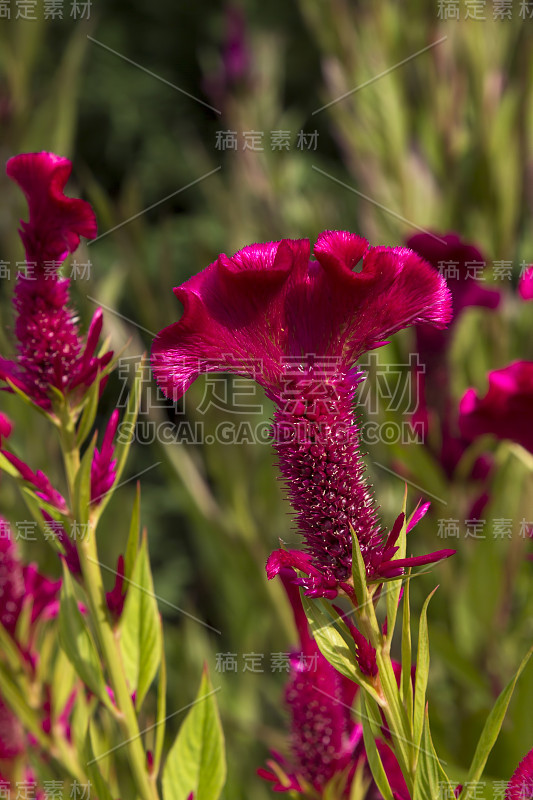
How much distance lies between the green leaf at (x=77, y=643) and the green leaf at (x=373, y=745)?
14 cm

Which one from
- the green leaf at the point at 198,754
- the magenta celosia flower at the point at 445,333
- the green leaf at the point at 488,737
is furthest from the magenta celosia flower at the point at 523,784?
the magenta celosia flower at the point at 445,333

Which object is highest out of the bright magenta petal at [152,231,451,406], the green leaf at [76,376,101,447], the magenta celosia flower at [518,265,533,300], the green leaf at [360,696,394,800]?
the magenta celosia flower at [518,265,533,300]

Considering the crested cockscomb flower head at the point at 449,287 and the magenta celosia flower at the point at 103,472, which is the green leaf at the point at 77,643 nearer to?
the magenta celosia flower at the point at 103,472

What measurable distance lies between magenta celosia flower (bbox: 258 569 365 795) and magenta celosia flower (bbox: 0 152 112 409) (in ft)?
0.54

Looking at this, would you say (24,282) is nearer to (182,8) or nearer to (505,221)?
(505,221)

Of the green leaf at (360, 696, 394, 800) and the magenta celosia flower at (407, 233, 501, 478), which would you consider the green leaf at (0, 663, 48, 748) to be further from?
the magenta celosia flower at (407, 233, 501, 478)

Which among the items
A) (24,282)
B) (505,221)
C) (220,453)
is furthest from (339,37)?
(24,282)

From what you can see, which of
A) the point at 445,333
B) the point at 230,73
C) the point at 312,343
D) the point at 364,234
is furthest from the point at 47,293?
the point at 230,73

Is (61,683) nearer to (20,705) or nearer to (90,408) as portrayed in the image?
(20,705)

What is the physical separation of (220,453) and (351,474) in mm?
618

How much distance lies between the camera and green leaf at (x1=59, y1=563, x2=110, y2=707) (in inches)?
15.1

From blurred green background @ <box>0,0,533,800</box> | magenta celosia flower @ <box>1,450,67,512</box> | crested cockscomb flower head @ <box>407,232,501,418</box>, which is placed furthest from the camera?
blurred green background @ <box>0,0,533,800</box>

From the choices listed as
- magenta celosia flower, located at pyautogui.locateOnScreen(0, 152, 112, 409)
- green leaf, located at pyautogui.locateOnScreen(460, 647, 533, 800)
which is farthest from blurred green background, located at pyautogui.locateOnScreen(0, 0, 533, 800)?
green leaf, located at pyautogui.locateOnScreen(460, 647, 533, 800)

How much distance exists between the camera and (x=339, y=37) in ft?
3.54
